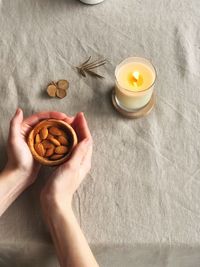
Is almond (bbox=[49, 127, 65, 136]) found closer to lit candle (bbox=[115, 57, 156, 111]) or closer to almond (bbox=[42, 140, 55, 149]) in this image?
almond (bbox=[42, 140, 55, 149])

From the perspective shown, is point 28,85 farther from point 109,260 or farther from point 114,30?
point 109,260

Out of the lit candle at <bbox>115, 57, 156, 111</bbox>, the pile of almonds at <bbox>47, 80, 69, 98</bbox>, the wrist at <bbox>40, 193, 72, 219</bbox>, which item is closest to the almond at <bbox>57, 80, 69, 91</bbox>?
the pile of almonds at <bbox>47, 80, 69, 98</bbox>

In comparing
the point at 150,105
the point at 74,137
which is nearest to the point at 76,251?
the point at 74,137

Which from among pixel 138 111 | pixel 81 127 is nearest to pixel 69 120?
pixel 81 127

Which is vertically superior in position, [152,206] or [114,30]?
[114,30]

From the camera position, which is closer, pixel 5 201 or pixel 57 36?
pixel 5 201

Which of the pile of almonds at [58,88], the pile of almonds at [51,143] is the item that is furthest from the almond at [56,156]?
the pile of almonds at [58,88]
